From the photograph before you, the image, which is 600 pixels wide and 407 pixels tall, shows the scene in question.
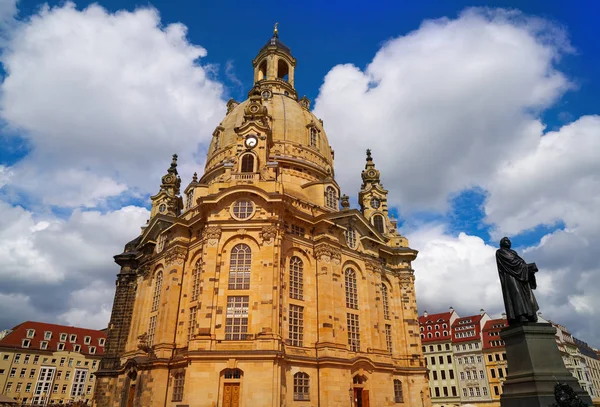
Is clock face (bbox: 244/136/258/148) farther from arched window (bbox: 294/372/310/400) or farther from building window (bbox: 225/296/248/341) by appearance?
arched window (bbox: 294/372/310/400)

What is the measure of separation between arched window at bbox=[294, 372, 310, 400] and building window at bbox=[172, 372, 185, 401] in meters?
8.84

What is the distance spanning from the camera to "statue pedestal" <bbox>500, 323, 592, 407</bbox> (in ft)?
36.8

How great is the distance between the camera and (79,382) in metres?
68.8

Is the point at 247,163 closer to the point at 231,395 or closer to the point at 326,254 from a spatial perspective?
the point at 326,254

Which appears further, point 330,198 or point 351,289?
point 330,198

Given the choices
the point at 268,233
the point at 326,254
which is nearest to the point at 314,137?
the point at 326,254

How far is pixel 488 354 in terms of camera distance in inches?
2667

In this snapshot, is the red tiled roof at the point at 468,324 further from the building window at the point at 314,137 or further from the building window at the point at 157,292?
the building window at the point at 157,292

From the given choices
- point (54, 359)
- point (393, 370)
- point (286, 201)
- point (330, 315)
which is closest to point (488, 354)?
point (393, 370)

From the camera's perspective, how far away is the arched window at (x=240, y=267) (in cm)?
3281

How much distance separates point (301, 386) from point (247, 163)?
2044cm

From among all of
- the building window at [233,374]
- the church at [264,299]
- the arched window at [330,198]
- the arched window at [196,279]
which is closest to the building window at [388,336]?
the church at [264,299]

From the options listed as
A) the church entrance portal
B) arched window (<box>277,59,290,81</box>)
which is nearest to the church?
the church entrance portal

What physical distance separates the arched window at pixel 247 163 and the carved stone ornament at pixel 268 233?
7455 millimetres
